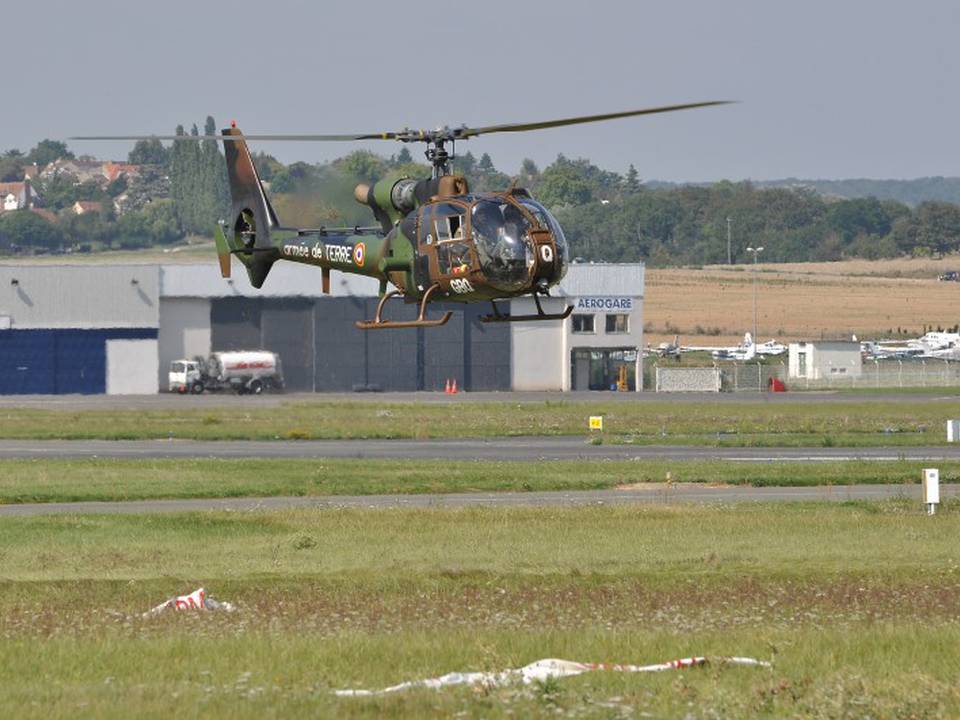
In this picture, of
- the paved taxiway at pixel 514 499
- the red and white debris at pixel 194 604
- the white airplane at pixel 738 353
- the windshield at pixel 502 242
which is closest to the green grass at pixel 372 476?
the paved taxiway at pixel 514 499

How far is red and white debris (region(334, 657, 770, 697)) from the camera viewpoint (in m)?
A: 14.7

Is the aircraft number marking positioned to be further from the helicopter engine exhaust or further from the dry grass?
the dry grass

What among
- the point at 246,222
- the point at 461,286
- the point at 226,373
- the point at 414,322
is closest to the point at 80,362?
the point at 226,373

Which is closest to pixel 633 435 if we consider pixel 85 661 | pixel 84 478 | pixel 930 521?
pixel 84 478

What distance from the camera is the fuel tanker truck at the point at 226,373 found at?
297ft

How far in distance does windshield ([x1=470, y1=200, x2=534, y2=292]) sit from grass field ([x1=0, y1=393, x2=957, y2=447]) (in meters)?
21.6

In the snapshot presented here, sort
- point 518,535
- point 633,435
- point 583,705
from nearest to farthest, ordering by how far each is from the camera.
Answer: point 583,705, point 518,535, point 633,435

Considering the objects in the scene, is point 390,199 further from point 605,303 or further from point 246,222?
point 605,303

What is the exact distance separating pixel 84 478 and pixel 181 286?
53339 millimetres

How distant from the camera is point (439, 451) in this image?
168ft

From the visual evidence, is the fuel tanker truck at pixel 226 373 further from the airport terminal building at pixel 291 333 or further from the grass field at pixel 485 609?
the grass field at pixel 485 609

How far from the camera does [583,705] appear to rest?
45.0ft

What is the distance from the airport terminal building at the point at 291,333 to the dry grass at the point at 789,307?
46715 mm

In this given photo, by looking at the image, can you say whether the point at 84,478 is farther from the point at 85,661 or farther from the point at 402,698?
the point at 402,698
